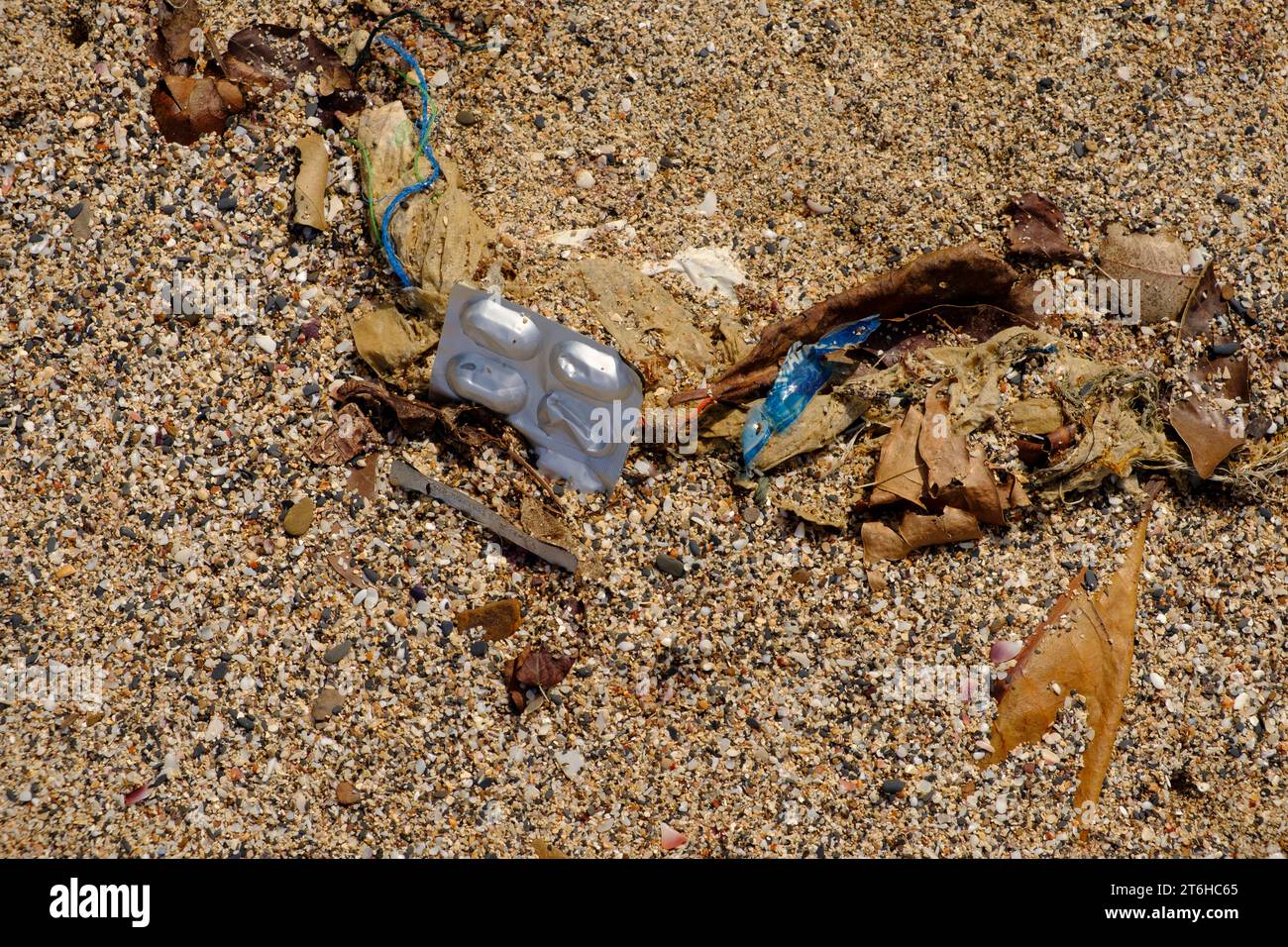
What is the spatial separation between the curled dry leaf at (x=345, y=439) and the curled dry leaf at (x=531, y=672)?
0.79 meters

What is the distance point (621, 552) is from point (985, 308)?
4.58ft

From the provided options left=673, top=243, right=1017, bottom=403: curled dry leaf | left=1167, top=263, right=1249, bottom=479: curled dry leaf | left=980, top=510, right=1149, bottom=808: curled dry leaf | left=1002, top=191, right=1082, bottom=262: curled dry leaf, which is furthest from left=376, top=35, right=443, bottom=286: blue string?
left=1167, top=263, right=1249, bottom=479: curled dry leaf

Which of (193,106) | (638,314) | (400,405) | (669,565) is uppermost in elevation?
(193,106)

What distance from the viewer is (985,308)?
9.51 feet

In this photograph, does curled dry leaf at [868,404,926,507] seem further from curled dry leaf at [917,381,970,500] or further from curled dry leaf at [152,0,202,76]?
curled dry leaf at [152,0,202,76]

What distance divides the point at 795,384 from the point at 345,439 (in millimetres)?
1371

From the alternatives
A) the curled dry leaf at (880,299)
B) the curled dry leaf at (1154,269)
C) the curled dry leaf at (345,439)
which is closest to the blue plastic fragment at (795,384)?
the curled dry leaf at (880,299)

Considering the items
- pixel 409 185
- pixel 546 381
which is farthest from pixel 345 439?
pixel 409 185

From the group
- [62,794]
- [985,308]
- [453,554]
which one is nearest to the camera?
[62,794]

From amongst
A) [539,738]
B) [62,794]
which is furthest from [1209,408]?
[62,794]

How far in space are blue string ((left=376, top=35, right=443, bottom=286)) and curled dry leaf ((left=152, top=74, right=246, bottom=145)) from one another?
0.52 metres

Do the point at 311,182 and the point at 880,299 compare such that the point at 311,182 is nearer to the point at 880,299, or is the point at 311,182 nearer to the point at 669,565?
the point at 669,565

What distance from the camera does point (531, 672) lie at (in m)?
2.62

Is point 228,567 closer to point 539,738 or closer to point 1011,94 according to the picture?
point 539,738
